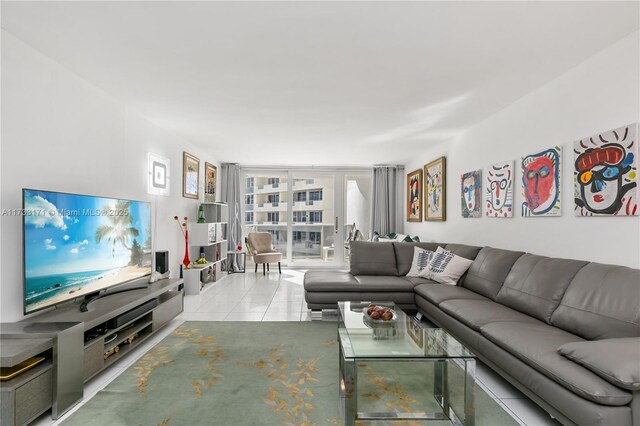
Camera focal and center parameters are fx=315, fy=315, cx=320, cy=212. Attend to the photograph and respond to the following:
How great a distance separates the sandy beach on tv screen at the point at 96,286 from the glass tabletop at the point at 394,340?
2.07 m

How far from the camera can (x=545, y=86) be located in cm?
298

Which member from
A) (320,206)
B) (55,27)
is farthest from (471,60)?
(320,206)

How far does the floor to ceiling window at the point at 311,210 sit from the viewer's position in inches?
306

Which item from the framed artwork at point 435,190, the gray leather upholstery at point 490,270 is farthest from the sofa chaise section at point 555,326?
the framed artwork at point 435,190

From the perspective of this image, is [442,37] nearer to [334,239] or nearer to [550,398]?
[550,398]

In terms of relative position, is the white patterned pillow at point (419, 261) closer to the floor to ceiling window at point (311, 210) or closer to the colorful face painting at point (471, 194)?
the colorful face painting at point (471, 194)

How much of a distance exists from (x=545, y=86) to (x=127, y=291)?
4.52m

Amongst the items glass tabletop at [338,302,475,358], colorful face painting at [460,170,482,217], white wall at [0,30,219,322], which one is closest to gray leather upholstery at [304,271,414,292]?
glass tabletop at [338,302,475,358]

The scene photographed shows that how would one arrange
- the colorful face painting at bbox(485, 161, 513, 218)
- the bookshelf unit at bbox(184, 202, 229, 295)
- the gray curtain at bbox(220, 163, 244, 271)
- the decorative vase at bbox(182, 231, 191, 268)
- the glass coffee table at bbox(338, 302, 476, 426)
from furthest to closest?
1. the gray curtain at bbox(220, 163, 244, 271)
2. the decorative vase at bbox(182, 231, 191, 268)
3. the bookshelf unit at bbox(184, 202, 229, 295)
4. the colorful face painting at bbox(485, 161, 513, 218)
5. the glass coffee table at bbox(338, 302, 476, 426)

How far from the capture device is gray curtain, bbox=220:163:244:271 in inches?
287

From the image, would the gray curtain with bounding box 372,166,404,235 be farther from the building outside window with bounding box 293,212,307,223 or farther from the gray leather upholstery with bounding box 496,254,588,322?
the gray leather upholstery with bounding box 496,254,588,322

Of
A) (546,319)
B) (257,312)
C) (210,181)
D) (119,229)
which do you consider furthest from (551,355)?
(210,181)

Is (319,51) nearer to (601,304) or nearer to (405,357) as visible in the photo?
(405,357)

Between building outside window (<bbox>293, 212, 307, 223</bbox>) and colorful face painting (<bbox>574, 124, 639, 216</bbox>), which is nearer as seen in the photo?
colorful face painting (<bbox>574, 124, 639, 216</bbox>)
